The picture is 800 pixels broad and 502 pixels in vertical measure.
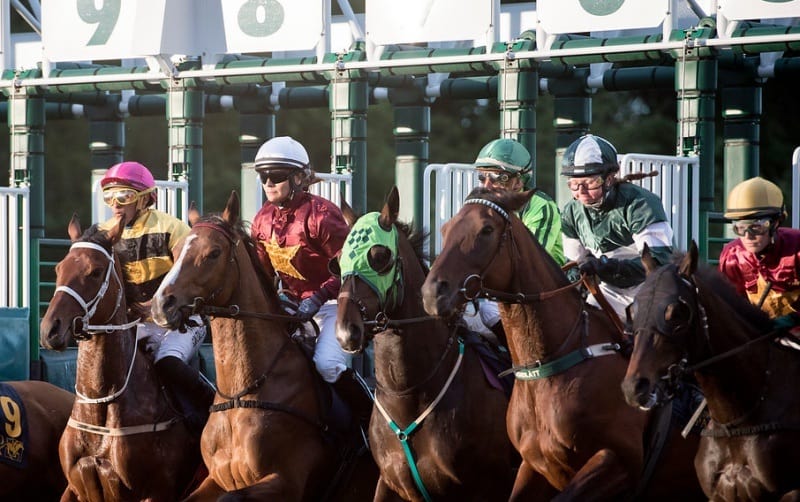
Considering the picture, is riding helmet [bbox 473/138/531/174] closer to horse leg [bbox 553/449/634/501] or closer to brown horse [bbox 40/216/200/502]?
horse leg [bbox 553/449/634/501]

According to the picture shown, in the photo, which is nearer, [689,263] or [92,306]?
[689,263]

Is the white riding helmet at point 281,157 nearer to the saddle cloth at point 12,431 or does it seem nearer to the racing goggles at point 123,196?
the racing goggles at point 123,196

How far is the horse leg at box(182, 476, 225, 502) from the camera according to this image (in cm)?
709

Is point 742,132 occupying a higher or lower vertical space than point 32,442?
higher

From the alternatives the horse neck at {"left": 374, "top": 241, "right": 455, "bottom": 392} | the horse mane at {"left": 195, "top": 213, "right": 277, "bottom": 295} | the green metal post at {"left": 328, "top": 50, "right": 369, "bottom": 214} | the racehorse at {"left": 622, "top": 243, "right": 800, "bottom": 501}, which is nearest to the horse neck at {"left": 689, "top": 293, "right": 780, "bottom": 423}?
the racehorse at {"left": 622, "top": 243, "right": 800, "bottom": 501}

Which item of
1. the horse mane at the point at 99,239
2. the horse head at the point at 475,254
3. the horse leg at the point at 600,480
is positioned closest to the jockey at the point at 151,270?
the horse mane at the point at 99,239

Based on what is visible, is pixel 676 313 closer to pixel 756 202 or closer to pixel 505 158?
pixel 756 202

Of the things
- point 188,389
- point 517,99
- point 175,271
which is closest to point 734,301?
point 175,271

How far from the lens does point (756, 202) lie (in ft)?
21.7

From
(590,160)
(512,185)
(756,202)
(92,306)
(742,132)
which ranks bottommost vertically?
(92,306)

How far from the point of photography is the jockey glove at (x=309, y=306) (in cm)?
740

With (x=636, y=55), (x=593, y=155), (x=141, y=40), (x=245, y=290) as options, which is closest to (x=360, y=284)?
(x=245, y=290)

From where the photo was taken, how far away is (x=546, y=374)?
6.51 m

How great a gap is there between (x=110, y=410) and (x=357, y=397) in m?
1.24
